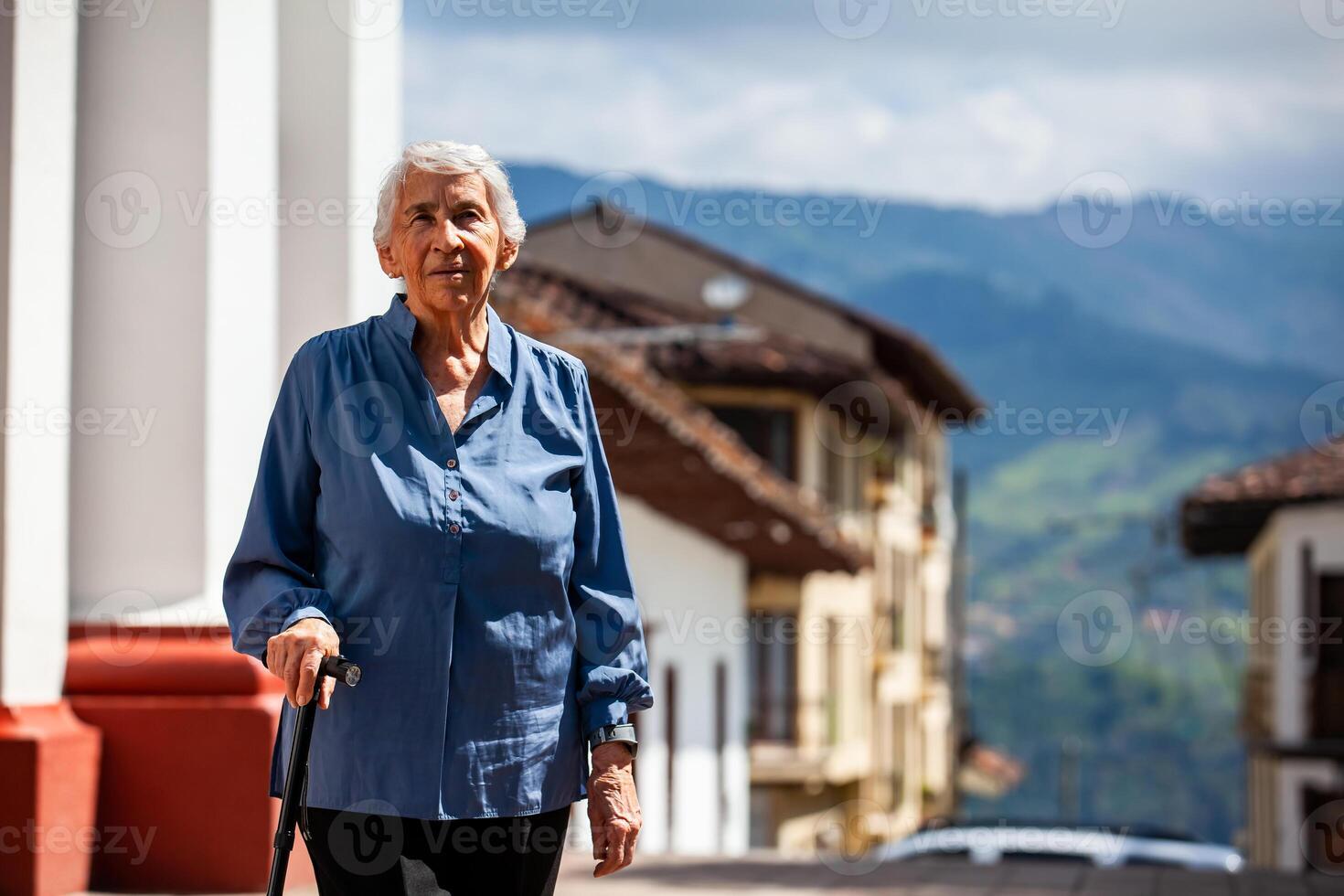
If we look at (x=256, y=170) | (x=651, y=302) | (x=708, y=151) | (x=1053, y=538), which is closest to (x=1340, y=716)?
(x=651, y=302)

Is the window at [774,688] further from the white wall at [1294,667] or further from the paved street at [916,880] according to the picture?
the paved street at [916,880]

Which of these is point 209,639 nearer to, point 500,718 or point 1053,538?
point 500,718

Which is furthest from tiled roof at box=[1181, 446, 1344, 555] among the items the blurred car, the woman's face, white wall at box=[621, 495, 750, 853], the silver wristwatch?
the woman's face

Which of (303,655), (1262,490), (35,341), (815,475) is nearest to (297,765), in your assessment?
(303,655)

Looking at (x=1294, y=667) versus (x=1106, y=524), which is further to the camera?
(x=1106, y=524)

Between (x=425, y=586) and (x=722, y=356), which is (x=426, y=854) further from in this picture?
(x=722, y=356)

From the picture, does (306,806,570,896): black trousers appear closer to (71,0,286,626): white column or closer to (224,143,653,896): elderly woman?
(224,143,653,896): elderly woman

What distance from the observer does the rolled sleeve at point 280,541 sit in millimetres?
3023

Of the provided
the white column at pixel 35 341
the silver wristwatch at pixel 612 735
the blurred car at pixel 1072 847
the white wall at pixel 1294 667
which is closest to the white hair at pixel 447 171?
the silver wristwatch at pixel 612 735

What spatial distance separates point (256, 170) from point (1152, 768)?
105 meters

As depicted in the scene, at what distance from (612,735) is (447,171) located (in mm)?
955

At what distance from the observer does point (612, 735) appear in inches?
126

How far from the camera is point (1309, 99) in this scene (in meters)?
165

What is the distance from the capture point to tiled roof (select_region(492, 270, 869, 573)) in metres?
12.6
